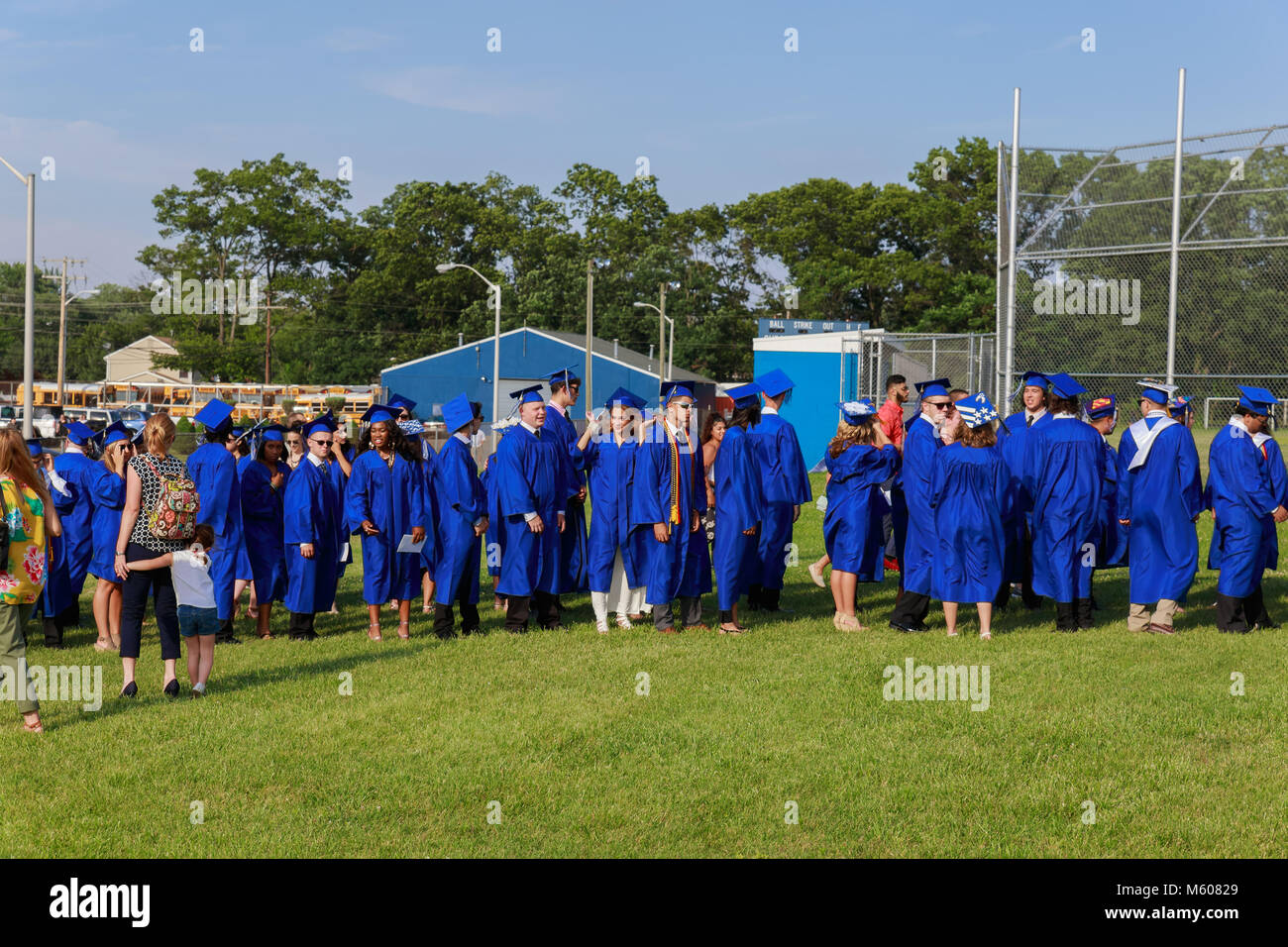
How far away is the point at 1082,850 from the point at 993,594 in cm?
442

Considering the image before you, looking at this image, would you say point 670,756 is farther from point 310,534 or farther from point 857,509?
point 310,534

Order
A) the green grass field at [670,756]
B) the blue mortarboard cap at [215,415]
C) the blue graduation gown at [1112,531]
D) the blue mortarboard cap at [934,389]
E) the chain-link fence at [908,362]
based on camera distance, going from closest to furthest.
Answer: the green grass field at [670,756], the blue mortarboard cap at [215,415], the blue mortarboard cap at [934,389], the blue graduation gown at [1112,531], the chain-link fence at [908,362]

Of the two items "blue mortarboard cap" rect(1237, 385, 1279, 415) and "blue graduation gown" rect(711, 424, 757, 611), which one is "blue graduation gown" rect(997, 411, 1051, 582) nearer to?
"blue mortarboard cap" rect(1237, 385, 1279, 415)

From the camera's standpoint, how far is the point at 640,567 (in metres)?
9.74

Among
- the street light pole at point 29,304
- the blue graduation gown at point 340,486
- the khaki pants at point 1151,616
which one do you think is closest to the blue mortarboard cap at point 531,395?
the blue graduation gown at point 340,486

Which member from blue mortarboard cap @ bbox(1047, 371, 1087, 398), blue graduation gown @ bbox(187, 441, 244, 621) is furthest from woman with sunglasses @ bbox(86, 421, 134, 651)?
blue mortarboard cap @ bbox(1047, 371, 1087, 398)

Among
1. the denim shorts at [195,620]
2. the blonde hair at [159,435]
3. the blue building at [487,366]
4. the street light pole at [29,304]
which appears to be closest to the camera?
the blonde hair at [159,435]

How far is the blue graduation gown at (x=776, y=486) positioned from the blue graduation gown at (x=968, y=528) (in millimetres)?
1405

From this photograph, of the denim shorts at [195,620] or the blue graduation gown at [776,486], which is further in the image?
the blue graduation gown at [776,486]

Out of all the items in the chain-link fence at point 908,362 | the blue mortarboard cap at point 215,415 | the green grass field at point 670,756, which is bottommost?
the green grass field at point 670,756

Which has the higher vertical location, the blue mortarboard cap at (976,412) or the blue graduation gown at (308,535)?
the blue mortarboard cap at (976,412)

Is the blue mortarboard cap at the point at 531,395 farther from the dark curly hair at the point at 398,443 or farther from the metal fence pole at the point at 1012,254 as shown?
the metal fence pole at the point at 1012,254

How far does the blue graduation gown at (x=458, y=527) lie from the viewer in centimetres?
955

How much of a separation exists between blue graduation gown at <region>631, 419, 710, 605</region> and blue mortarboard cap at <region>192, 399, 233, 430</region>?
3.17 metres
